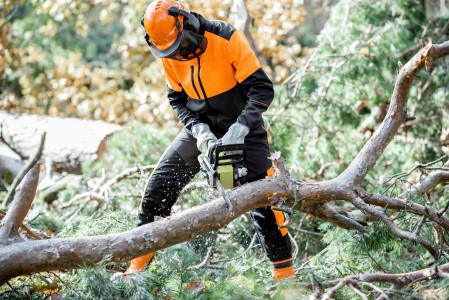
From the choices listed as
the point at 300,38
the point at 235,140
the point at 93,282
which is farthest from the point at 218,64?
the point at 300,38

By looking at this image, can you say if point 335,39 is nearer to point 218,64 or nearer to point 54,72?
point 218,64

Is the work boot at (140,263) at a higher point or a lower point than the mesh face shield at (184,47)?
lower

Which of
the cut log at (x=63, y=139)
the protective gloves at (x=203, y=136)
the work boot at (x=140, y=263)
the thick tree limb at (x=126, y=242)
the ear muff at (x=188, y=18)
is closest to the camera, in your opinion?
the thick tree limb at (x=126, y=242)

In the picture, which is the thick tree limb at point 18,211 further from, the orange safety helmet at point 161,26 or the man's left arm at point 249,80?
the man's left arm at point 249,80

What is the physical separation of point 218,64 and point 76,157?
346 centimetres

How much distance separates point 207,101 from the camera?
3.56 metres

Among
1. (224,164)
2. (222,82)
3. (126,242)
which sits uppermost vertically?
(222,82)

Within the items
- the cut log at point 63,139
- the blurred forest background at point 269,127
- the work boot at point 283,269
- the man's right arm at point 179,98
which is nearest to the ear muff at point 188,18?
the man's right arm at point 179,98

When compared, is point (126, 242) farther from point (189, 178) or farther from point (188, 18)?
point (188, 18)

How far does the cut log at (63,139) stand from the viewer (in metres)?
6.46

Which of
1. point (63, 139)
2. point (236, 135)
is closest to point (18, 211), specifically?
point (236, 135)

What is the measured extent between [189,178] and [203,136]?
396 mm

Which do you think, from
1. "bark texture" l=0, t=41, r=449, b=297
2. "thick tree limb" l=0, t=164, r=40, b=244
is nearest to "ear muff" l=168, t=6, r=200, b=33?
"bark texture" l=0, t=41, r=449, b=297

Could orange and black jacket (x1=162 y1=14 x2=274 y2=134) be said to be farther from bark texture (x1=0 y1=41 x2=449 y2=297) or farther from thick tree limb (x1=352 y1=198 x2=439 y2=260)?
thick tree limb (x1=352 y1=198 x2=439 y2=260)
